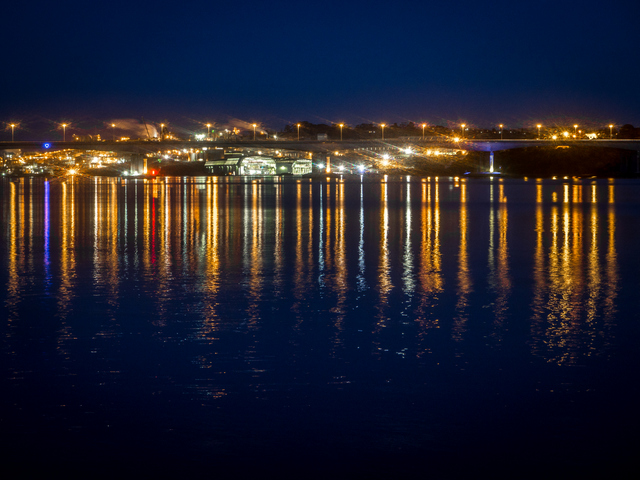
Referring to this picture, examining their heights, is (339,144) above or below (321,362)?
above

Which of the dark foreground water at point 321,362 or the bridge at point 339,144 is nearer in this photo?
the dark foreground water at point 321,362

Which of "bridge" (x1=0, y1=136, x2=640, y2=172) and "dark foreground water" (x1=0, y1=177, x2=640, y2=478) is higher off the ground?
"bridge" (x1=0, y1=136, x2=640, y2=172)

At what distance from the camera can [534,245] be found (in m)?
16.4

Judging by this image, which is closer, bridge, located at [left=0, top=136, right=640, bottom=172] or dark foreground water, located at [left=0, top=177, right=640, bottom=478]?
dark foreground water, located at [left=0, top=177, right=640, bottom=478]

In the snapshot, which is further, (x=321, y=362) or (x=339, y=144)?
(x=339, y=144)

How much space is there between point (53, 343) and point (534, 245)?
446 inches

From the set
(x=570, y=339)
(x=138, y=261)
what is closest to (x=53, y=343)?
(x=570, y=339)

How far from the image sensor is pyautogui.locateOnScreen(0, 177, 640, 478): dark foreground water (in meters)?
4.92

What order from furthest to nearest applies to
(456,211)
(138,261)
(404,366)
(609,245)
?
(456,211)
(609,245)
(138,261)
(404,366)

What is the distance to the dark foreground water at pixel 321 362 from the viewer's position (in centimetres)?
492

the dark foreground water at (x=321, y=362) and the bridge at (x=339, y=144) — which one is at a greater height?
the bridge at (x=339, y=144)

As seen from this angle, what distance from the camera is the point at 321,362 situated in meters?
6.96

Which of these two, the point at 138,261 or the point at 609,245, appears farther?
the point at 609,245

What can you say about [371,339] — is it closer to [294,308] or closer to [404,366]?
[404,366]
